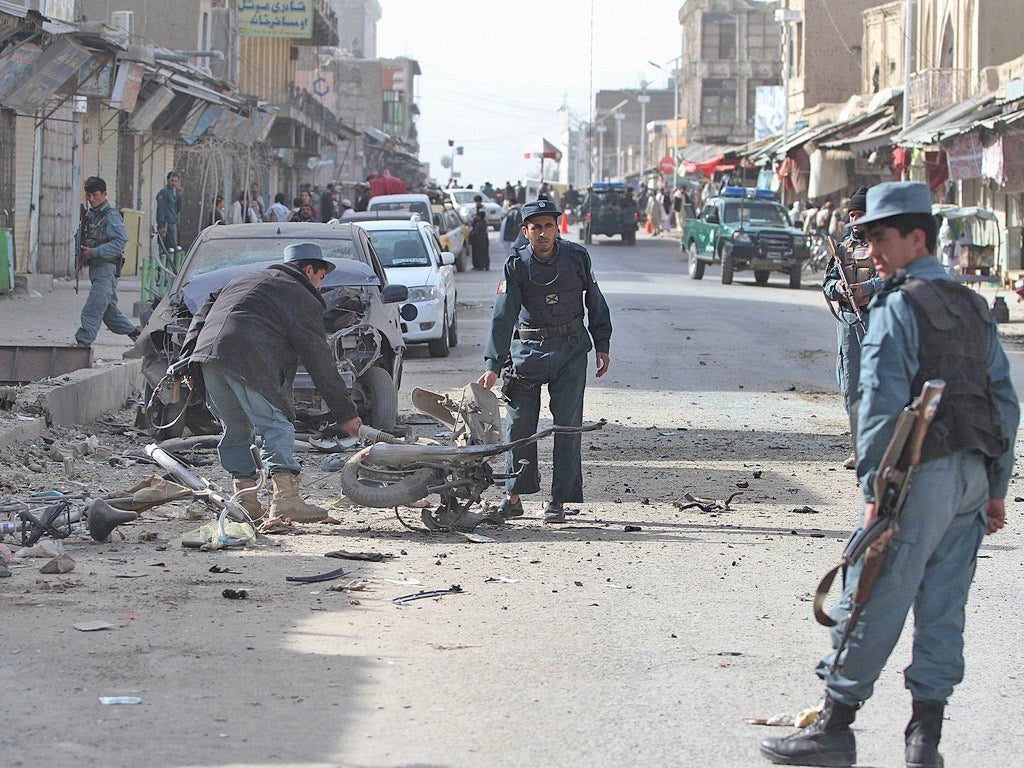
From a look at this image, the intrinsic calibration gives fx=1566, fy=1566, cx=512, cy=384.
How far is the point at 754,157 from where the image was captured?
5238cm

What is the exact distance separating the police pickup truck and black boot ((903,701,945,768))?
94.0ft

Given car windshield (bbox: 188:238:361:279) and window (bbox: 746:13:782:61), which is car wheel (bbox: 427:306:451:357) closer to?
car windshield (bbox: 188:238:361:279)

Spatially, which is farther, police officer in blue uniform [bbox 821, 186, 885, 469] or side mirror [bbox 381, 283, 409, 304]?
side mirror [bbox 381, 283, 409, 304]

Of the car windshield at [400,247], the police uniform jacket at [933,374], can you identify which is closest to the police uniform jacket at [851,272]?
the police uniform jacket at [933,374]

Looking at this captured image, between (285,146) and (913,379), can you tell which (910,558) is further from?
(285,146)

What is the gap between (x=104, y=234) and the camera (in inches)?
608

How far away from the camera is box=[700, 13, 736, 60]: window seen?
326 ft

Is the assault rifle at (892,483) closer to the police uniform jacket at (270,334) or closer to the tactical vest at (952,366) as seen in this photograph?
the tactical vest at (952,366)

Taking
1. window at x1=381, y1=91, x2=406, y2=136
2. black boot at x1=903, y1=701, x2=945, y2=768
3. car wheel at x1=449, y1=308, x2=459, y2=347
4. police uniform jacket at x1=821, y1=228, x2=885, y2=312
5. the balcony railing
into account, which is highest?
window at x1=381, y1=91, x2=406, y2=136

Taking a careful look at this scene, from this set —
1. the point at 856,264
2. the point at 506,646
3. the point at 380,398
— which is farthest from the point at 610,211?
the point at 506,646

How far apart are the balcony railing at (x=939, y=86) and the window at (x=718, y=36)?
2374 inches

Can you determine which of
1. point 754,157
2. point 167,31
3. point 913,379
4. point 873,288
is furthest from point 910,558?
point 754,157

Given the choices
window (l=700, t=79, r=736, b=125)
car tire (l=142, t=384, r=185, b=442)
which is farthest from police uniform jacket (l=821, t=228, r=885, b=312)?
window (l=700, t=79, r=736, b=125)

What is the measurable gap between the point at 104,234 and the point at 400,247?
13.4ft
